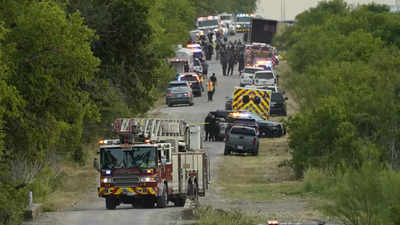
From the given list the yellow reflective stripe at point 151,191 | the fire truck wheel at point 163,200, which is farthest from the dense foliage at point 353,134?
the yellow reflective stripe at point 151,191

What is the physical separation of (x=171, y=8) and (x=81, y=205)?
7384 centimetres

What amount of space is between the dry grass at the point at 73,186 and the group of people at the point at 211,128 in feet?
20.5

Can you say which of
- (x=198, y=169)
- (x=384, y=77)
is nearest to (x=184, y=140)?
(x=198, y=169)

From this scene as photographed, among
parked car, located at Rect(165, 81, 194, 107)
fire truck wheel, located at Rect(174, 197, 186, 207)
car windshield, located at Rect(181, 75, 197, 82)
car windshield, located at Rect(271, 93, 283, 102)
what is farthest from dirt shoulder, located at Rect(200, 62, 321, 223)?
car windshield, located at Rect(181, 75, 197, 82)

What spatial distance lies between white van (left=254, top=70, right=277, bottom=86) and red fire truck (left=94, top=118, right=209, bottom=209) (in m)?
42.2

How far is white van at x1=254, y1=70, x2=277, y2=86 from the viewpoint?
7175cm

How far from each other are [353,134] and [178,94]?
2669cm

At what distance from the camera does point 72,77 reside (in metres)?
24.4

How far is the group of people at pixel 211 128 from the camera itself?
51344 mm

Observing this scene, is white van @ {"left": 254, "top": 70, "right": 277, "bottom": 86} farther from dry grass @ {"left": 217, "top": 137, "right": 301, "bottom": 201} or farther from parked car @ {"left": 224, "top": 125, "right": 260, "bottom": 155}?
parked car @ {"left": 224, "top": 125, "right": 260, "bottom": 155}

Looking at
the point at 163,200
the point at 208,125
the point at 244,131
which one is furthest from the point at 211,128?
the point at 163,200

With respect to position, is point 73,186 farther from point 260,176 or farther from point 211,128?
point 211,128

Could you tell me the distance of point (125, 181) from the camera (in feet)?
90.2

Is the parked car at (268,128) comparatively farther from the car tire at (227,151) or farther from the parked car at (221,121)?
the car tire at (227,151)
